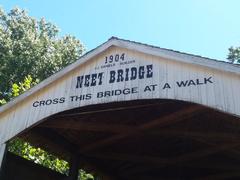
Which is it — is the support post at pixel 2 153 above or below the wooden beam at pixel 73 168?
below

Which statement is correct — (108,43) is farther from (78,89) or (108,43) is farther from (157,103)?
(157,103)

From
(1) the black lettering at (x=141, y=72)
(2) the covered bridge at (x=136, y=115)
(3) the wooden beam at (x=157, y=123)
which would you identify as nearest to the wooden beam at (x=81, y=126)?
(2) the covered bridge at (x=136, y=115)

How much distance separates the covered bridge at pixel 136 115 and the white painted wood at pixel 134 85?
0.02 m

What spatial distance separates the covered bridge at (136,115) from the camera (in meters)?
8.72

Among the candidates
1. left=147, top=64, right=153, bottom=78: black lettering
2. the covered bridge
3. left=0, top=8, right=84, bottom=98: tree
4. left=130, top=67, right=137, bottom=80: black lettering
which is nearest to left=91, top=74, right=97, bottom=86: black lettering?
the covered bridge

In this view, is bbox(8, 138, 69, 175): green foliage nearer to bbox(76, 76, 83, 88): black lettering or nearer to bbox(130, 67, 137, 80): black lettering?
bbox(76, 76, 83, 88): black lettering

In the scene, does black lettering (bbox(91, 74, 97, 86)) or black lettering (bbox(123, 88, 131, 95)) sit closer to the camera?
black lettering (bbox(123, 88, 131, 95))

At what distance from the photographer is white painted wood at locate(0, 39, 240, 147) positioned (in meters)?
8.23

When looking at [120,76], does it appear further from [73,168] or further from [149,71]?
[73,168]

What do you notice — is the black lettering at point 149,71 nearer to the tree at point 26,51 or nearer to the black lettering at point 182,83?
the black lettering at point 182,83

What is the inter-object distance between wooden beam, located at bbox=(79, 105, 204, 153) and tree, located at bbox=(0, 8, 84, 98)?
73.5ft

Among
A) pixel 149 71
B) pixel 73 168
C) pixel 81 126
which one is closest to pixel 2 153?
pixel 81 126

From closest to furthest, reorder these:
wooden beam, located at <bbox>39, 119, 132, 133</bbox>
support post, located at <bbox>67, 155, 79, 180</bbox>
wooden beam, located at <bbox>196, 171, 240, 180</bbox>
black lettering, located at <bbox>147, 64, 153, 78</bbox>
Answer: black lettering, located at <bbox>147, 64, 153, 78</bbox> → wooden beam, located at <bbox>39, 119, 132, 133</bbox> → support post, located at <bbox>67, 155, 79, 180</bbox> → wooden beam, located at <bbox>196, 171, 240, 180</bbox>

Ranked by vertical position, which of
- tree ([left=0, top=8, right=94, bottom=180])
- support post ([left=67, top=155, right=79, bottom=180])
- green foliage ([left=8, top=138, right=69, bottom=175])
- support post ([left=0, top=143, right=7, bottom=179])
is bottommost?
support post ([left=0, top=143, right=7, bottom=179])
